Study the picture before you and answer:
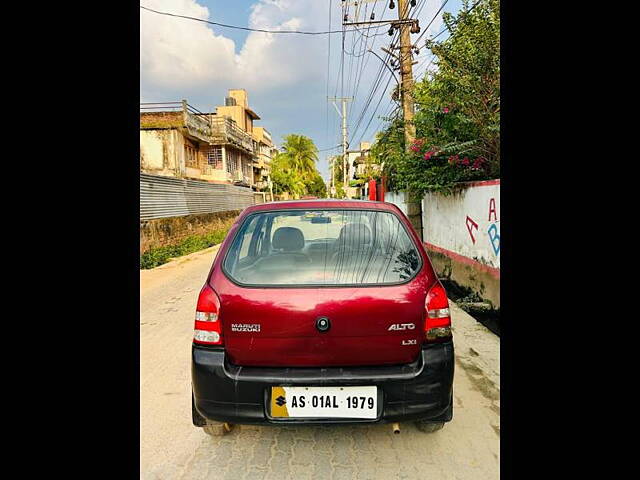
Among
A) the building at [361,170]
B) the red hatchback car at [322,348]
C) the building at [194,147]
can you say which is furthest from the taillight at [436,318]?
the building at [194,147]

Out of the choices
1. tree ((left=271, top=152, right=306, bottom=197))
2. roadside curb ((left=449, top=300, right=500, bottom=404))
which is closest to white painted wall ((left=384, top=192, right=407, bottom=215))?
roadside curb ((left=449, top=300, right=500, bottom=404))

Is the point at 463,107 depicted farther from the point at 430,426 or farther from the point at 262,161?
the point at 262,161

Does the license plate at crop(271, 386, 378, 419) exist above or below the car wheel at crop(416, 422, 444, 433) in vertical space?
above

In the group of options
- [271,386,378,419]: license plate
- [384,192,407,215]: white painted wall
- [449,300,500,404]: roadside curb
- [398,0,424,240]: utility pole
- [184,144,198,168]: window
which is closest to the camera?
[271,386,378,419]: license plate

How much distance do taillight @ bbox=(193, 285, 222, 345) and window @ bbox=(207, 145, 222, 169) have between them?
25.9 meters

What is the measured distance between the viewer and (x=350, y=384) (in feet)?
6.04

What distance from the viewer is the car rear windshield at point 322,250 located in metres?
2.00

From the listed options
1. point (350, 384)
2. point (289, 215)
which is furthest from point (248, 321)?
point (289, 215)

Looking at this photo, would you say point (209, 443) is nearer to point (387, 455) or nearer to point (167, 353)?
point (387, 455)

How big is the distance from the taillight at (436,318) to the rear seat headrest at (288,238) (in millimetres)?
957

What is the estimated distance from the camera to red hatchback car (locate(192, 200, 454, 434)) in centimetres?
185

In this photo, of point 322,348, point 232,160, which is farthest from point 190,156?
point 322,348

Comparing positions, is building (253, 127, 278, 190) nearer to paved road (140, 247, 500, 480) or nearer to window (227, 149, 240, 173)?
window (227, 149, 240, 173)

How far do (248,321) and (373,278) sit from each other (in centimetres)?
68
